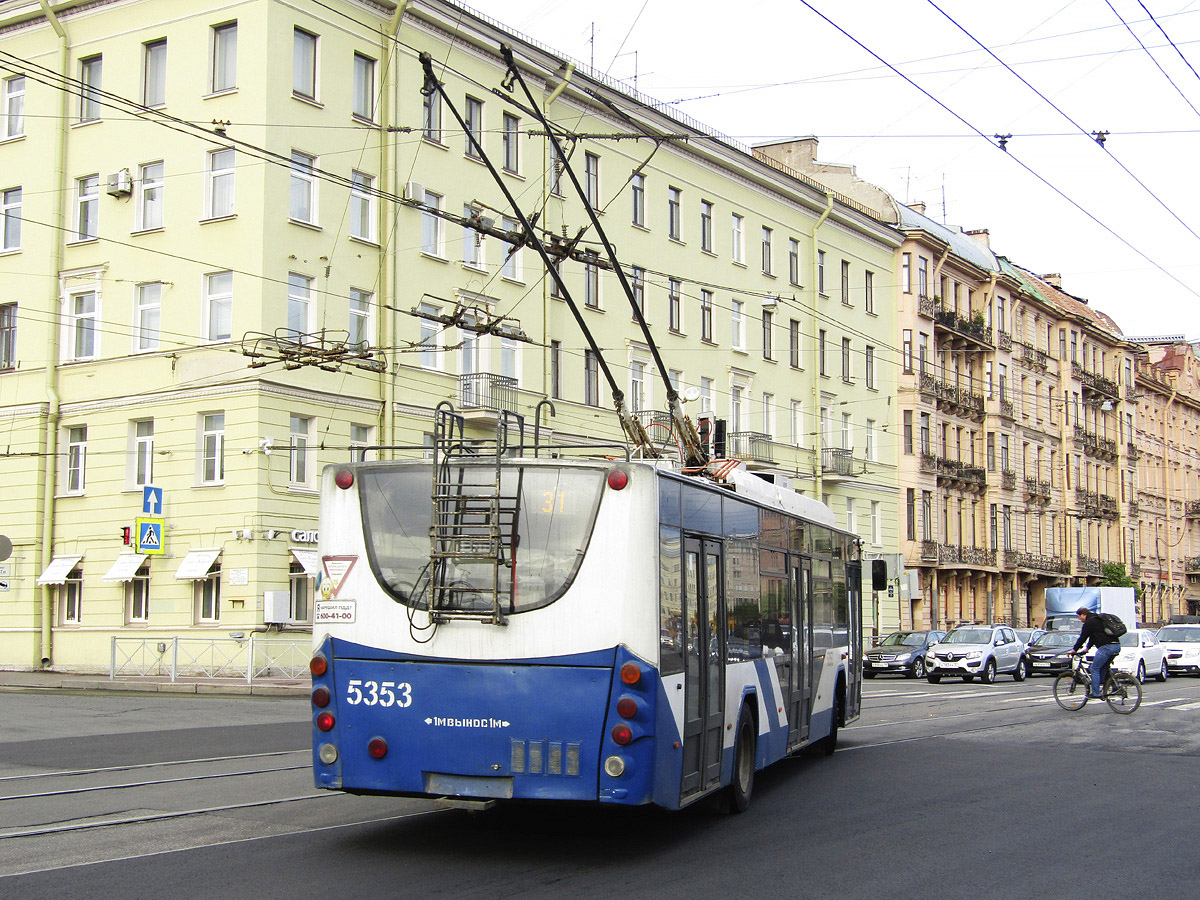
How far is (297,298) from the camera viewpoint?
32.4 meters

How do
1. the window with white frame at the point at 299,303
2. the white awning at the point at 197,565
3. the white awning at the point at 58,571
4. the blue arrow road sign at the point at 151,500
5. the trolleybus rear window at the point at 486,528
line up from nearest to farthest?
the trolleybus rear window at the point at 486,528 → the blue arrow road sign at the point at 151,500 → the white awning at the point at 197,565 → the window with white frame at the point at 299,303 → the white awning at the point at 58,571

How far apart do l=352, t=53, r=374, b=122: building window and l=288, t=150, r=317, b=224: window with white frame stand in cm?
215

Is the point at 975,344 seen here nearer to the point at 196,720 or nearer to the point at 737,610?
the point at 196,720

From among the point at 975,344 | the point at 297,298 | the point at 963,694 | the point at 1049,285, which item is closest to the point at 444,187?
the point at 297,298

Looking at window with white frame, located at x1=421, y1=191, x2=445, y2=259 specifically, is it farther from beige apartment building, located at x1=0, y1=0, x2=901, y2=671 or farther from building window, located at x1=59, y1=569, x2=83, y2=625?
building window, located at x1=59, y1=569, x2=83, y2=625

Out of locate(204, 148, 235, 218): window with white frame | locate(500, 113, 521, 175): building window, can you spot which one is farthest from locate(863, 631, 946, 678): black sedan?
locate(204, 148, 235, 218): window with white frame

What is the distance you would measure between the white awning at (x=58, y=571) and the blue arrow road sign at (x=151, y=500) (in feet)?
11.6

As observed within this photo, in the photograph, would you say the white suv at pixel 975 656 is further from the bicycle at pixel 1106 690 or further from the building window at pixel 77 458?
the building window at pixel 77 458

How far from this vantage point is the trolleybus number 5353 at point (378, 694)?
9167 millimetres

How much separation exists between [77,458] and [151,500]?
15.1ft

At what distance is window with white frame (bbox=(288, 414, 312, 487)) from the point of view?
32.0 metres

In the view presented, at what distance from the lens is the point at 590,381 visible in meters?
41.1

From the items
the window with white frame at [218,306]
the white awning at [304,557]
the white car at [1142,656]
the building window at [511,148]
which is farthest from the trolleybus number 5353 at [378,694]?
the white car at [1142,656]

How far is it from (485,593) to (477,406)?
2673cm
